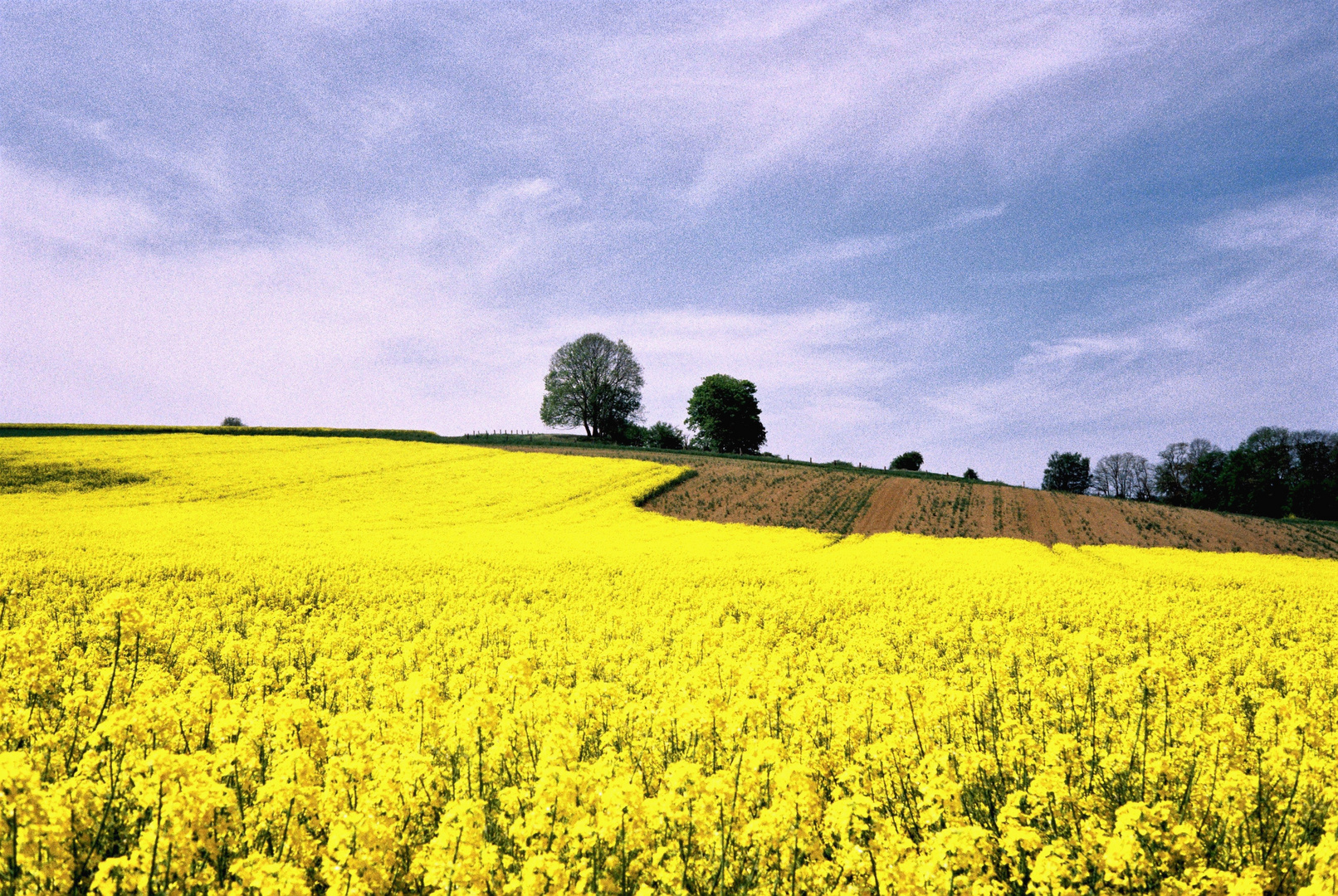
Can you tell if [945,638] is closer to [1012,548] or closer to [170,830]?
[170,830]

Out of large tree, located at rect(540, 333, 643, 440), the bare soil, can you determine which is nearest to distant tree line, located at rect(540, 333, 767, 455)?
large tree, located at rect(540, 333, 643, 440)

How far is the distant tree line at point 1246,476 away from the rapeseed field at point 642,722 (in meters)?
60.8

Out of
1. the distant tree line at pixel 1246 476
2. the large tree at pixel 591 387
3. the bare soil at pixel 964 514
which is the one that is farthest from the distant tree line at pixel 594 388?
the distant tree line at pixel 1246 476

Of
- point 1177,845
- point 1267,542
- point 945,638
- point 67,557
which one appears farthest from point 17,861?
point 1267,542

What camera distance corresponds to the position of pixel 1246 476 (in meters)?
78.7

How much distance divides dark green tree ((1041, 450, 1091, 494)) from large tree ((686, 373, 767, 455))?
61726 mm

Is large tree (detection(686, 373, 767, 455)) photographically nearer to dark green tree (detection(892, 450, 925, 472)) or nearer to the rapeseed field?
dark green tree (detection(892, 450, 925, 472))

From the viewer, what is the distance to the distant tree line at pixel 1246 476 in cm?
7094

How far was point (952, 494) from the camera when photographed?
4125 centimetres

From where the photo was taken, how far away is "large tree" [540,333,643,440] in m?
78.6

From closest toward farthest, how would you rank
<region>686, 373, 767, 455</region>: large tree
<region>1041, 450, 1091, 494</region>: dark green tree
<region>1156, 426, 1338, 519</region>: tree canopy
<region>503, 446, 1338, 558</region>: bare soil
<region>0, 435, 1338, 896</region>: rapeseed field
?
<region>0, 435, 1338, 896</region>: rapeseed field
<region>503, 446, 1338, 558</region>: bare soil
<region>1156, 426, 1338, 519</region>: tree canopy
<region>686, 373, 767, 455</region>: large tree
<region>1041, 450, 1091, 494</region>: dark green tree

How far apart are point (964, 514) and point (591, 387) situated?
52.0 m

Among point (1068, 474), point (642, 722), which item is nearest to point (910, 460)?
point (1068, 474)

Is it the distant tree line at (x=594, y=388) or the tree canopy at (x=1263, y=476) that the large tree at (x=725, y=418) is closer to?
the distant tree line at (x=594, y=388)
